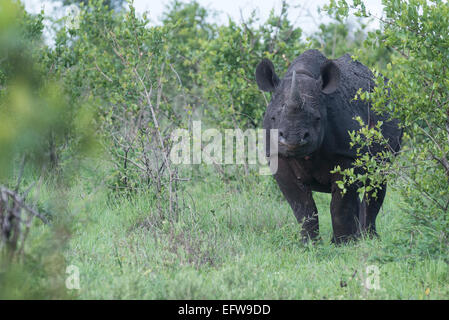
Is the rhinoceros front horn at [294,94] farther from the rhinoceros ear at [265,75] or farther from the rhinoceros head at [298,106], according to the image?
the rhinoceros ear at [265,75]

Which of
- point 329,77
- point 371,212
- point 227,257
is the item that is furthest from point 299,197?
point 227,257

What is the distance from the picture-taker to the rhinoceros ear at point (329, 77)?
6.38 meters

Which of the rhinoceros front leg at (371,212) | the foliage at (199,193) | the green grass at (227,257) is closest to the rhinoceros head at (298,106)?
the foliage at (199,193)

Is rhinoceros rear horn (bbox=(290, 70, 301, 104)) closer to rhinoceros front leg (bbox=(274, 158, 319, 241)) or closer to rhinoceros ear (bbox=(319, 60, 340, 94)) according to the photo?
rhinoceros ear (bbox=(319, 60, 340, 94))

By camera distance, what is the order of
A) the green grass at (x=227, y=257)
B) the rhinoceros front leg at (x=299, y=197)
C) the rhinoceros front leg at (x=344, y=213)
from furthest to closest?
the rhinoceros front leg at (x=299, y=197) → the rhinoceros front leg at (x=344, y=213) → the green grass at (x=227, y=257)

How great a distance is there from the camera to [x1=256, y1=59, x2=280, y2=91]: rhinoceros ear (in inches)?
261

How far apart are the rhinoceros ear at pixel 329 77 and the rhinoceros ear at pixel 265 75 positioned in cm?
51

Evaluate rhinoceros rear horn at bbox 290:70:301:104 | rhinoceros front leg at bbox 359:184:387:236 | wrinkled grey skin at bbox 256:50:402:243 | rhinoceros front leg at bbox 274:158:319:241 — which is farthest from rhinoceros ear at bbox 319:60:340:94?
rhinoceros front leg at bbox 359:184:387:236

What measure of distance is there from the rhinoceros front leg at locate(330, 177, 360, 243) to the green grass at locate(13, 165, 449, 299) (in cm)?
26

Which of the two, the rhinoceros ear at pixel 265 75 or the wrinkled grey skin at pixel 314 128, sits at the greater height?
the rhinoceros ear at pixel 265 75

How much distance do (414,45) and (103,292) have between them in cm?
319

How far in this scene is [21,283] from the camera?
3904mm

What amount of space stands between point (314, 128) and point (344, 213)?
107cm
